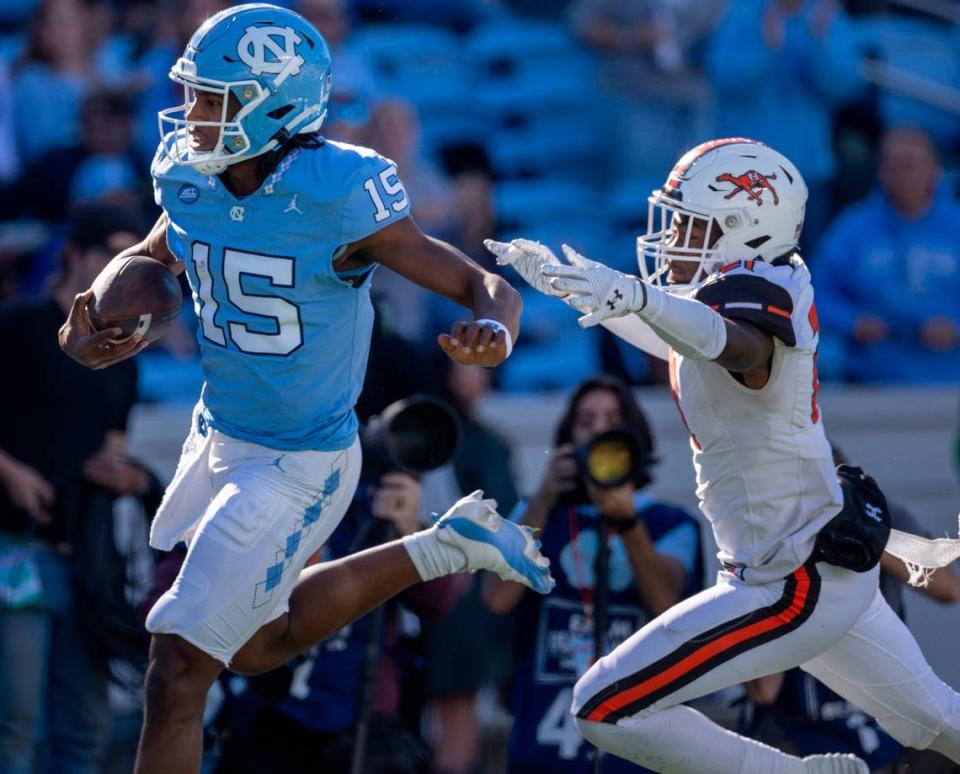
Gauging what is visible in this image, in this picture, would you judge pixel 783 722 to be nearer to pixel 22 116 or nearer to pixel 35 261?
pixel 35 261

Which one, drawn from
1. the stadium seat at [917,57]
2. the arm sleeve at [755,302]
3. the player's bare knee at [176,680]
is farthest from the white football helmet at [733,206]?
the stadium seat at [917,57]

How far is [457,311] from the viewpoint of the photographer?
24.3 feet

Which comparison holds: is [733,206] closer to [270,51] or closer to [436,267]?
[436,267]

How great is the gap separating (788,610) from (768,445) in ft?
1.27

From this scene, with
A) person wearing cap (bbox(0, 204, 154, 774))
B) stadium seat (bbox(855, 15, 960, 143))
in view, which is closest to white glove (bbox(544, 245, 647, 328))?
person wearing cap (bbox(0, 204, 154, 774))

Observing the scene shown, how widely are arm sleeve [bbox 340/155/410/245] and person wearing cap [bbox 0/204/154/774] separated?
6.59 feet

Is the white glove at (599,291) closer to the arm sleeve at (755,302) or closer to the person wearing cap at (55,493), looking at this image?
the arm sleeve at (755,302)

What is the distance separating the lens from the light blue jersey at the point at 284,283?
4.05 m

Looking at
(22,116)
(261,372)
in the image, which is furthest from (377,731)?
(22,116)

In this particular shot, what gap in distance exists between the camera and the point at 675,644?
13.6 feet

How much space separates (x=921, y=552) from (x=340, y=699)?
1763 mm

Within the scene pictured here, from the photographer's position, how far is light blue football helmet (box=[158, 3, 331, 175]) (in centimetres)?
405

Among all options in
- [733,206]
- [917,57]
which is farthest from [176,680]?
[917,57]

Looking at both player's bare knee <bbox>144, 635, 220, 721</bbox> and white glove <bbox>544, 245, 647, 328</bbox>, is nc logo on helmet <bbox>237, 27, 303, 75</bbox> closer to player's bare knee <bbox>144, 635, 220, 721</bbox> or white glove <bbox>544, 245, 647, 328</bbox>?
white glove <bbox>544, 245, 647, 328</bbox>
